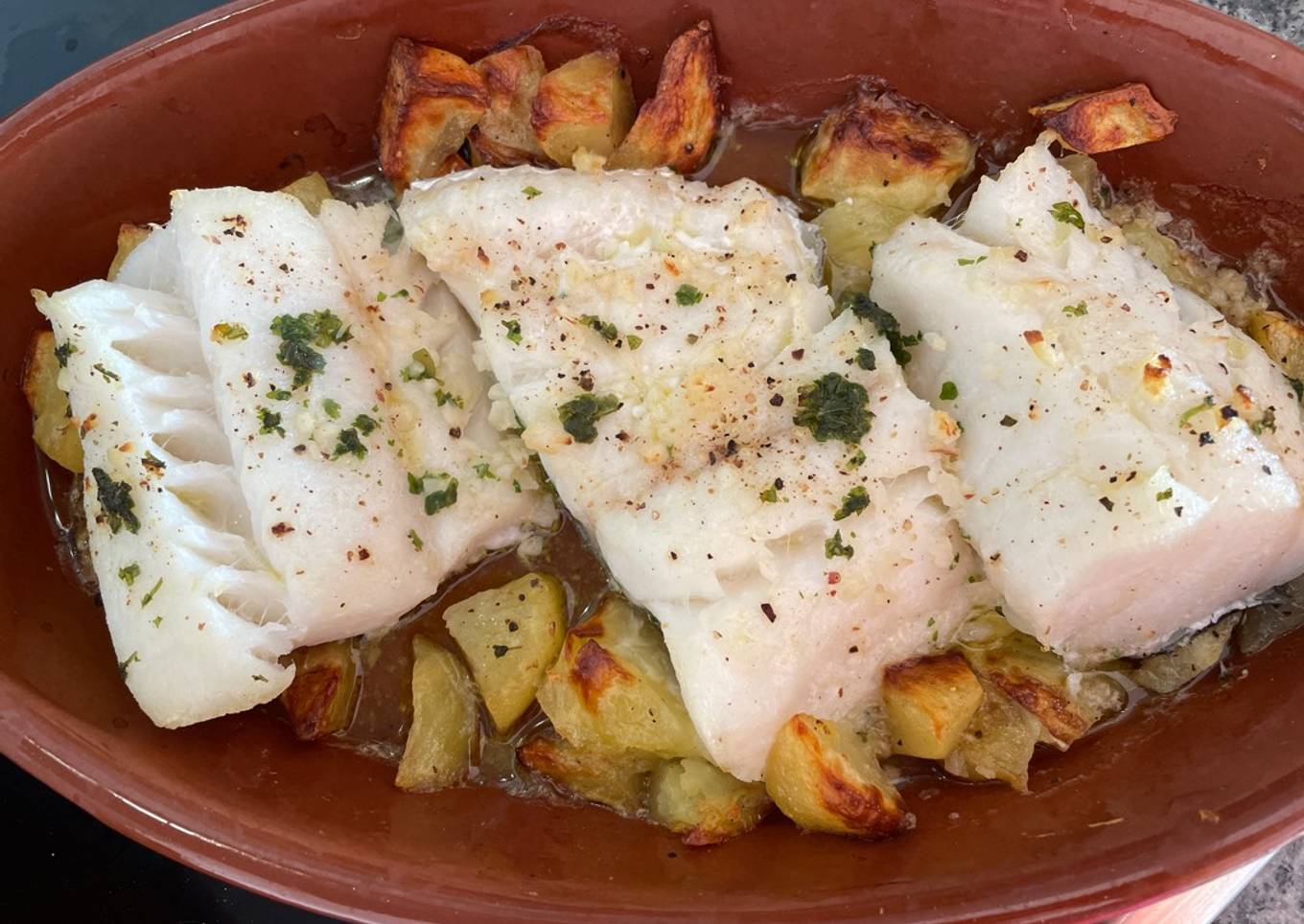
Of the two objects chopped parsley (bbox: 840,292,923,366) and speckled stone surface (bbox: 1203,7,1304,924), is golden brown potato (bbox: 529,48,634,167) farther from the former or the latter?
speckled stone surface (bbox: 1203,7,1304,924)

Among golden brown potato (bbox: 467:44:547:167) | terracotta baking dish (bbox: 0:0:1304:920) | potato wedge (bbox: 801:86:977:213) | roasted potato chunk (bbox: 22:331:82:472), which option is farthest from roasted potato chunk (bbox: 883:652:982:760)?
roasted potato chunk (bbox: 22:331:82:472)

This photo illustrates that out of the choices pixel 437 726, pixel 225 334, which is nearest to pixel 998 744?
pixel 437 726

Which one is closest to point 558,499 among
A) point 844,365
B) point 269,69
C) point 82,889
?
point 844,365

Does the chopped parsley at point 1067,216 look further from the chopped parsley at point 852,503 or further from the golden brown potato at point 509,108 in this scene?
the golden brown potato at point 509,108

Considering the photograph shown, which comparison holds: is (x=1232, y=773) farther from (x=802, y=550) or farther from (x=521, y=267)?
(x=521, y=267)

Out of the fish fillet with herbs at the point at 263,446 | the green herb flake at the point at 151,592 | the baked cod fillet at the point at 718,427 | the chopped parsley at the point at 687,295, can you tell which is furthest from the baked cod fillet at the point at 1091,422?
the green herb flake at the point at 151,592

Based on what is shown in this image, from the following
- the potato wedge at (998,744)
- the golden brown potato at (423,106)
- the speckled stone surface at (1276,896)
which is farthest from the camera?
the speckled stone surface at (1276,896)
